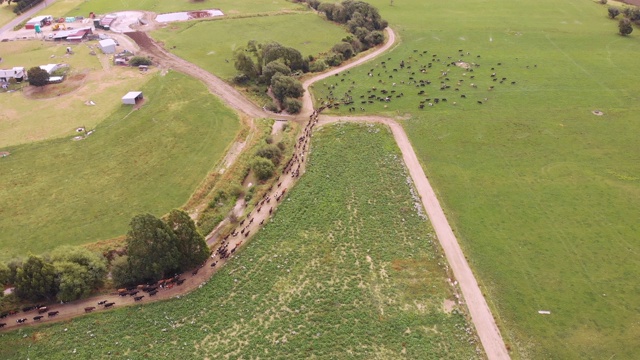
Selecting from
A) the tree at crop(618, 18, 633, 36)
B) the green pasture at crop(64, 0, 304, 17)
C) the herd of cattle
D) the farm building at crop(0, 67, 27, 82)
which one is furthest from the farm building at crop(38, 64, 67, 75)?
the tree at crop(618, 18, 633, 36)

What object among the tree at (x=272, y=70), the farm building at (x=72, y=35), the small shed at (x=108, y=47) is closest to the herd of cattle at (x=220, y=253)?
the tree at (x=272, y=70)

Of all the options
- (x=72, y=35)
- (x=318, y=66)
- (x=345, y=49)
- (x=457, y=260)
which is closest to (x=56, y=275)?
(x=457, y=260)

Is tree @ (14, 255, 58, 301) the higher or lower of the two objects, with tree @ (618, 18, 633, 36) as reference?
lower

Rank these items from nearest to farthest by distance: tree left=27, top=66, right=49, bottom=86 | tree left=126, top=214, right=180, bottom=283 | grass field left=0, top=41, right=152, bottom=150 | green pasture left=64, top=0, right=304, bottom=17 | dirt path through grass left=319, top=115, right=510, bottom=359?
dirt path through grass left=319, top=115, right=510, bottom=359 < tree left=126, top=214, right=180, bottom=283 < grass field left=0, top=41, right=152, bottom=150 < tree left=27, top=66, right=49, bottom=86 < green pasture left=64, top=0, right=304, bottom=17

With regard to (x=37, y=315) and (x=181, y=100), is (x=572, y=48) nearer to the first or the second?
(x=181, y=100)

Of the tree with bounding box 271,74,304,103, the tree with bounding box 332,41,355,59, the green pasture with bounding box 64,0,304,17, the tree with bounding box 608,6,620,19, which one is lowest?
the tree with bounding box 271,74,304,103

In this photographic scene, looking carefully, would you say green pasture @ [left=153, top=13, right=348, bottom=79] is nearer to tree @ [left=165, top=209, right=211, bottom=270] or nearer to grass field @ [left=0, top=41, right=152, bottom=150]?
grass field @ [left=0, top=41, right=152, bottom=150]

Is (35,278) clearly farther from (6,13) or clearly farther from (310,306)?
(6,13)
